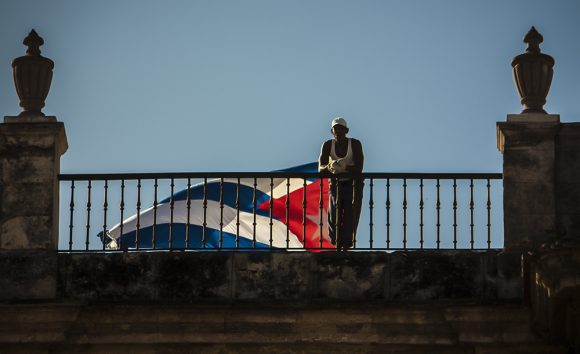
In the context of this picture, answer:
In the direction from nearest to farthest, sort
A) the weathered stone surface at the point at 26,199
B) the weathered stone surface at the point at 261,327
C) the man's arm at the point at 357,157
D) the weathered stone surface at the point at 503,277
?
1. the weathered stone surface at the point at 261,327
2. the weathered stone surface at the point at 503,277
3. the weathered stone surface at the point at 26,199
4. the man's arm at the point at 357,157

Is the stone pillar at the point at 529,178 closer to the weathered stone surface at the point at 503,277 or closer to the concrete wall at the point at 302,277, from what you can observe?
the weathered stone surface at the point at 503,277

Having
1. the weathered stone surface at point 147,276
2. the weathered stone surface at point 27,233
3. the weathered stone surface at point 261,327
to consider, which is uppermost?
the weathered stone surface at point 27,233

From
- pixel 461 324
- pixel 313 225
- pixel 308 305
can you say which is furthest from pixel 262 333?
pixel 313 225

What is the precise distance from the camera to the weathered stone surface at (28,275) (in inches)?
797

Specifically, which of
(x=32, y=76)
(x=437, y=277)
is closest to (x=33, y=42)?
(x=32, y=76)

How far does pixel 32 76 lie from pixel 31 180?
100 cm

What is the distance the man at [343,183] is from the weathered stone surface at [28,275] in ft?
8.90

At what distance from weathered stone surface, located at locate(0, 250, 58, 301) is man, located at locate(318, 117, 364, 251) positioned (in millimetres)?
2713

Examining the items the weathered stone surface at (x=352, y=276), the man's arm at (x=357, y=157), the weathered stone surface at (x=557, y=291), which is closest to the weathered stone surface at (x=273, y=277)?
the weathered stone surface at (x=352, y=276)

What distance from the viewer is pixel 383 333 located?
1984 cm

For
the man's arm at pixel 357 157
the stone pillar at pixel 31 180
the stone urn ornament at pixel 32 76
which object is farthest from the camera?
the man's arm at pixel 357 157

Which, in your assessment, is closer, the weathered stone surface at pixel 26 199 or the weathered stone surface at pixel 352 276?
the weathered stone surface at pixel 352 276

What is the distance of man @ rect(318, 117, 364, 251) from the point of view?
67.7 ft

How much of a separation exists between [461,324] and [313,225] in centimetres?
420
